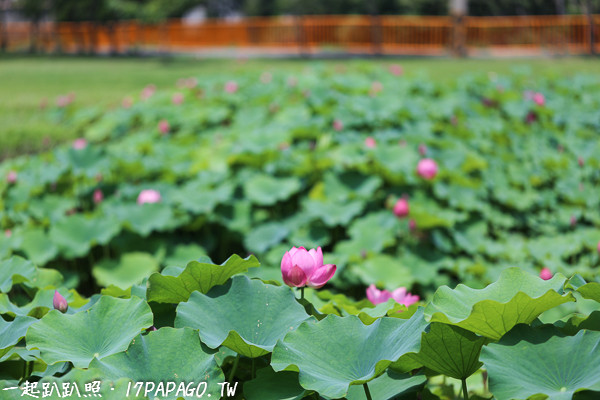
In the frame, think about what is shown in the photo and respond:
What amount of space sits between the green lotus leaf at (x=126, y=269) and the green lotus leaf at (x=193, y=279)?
1.42m

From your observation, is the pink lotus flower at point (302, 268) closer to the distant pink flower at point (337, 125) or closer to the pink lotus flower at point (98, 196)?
the pink lotus flower at point (98, 196)

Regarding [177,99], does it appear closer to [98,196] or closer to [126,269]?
[98,196]

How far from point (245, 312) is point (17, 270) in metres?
0.57

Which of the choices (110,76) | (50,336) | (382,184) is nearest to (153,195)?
(382,184)

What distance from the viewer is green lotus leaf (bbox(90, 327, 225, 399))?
81 centimetres

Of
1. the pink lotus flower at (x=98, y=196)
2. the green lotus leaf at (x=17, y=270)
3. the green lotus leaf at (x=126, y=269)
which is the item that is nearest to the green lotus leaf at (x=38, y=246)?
the green lotus leaf at (x=126, y=269)

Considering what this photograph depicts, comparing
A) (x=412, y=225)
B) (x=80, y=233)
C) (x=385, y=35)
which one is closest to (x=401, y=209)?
(x=412, y=225)

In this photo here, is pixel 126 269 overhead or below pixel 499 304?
below

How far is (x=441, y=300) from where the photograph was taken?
872 mm

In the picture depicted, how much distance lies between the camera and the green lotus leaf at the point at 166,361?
2.64 ft

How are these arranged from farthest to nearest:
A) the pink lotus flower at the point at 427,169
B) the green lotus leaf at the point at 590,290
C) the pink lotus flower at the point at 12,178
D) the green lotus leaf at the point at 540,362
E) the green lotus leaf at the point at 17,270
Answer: the pink lotus flower at the point at 12,178 < the pink lotus flower at the point at 427,169 < the green lotus leaf at the point at 17,270 < the green lotus leaf at the point at 590,290 < the green lotus leaf at the point at 540,362

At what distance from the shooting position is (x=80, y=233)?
2.47 m

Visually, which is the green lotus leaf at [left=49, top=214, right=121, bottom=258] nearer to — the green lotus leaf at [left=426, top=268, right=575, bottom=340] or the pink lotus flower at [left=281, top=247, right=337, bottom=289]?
the pink lotus flower at [left=281, top=247, right=337, bottom=289]

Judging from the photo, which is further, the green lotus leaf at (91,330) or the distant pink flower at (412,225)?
the distant pink flower at (412,225)
